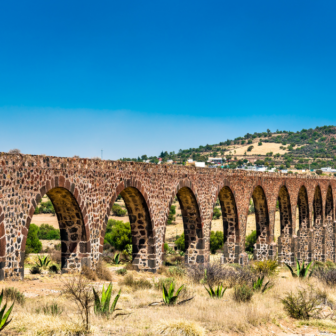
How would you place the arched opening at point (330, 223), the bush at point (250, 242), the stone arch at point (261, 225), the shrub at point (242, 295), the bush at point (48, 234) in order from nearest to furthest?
the shrub at point (242, 295)
the stone arch at point (261, 225)
the arched opening at point (330, 223)
the bush at point (250, 242)
the bush at point (48, 234)

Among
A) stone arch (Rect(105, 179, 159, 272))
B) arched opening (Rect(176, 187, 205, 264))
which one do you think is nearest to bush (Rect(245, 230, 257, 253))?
arched opening (Rect(176, 187, 205, 264))

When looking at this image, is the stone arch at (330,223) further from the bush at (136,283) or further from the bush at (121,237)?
the bush at (136,283)

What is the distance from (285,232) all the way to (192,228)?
36.9 feet

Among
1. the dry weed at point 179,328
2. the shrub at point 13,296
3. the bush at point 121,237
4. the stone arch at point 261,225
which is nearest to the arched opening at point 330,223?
the stone arch at point 261,225

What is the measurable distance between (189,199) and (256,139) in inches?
4089

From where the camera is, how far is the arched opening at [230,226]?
20.0m

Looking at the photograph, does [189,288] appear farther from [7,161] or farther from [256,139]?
[256,139]

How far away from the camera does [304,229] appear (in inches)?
1136

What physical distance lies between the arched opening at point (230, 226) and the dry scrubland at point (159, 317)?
8396mm

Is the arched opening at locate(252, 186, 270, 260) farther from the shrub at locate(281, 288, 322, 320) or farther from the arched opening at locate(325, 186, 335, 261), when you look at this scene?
the shrub at locate(281, 288, 322, 320)

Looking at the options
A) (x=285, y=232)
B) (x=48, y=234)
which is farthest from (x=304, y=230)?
(x=48, y=234)

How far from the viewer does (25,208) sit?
32.2ft

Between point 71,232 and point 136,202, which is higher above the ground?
point 136,202

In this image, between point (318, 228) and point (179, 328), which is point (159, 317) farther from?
point (318, 228)
